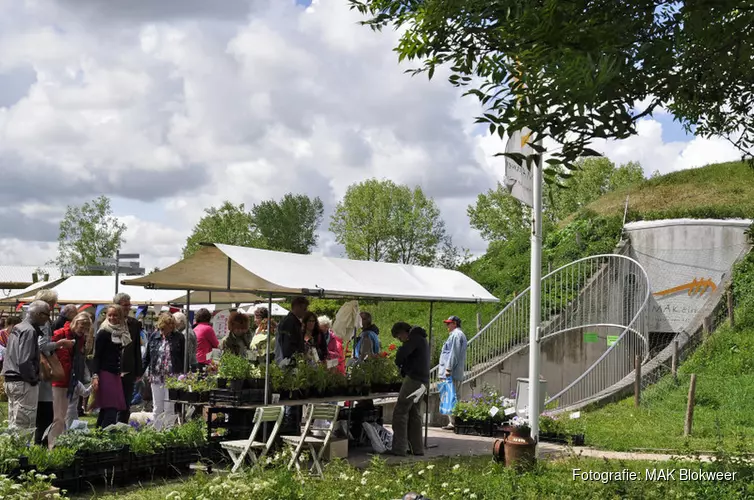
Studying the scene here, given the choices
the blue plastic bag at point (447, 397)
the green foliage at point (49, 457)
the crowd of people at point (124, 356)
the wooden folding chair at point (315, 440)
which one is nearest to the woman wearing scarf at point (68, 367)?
the crowd of people at point (124, 356)

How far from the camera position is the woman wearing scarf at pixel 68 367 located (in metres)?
10.5

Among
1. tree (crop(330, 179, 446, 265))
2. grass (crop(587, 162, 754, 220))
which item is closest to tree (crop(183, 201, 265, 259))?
tree (crop(330, 179, 446, 265))

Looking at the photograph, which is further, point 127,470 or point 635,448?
point 635,448

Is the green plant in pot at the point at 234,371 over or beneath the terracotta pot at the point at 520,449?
A: over

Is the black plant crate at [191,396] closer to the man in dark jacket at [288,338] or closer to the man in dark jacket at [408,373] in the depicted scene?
the man in dark jacket at [288,338]

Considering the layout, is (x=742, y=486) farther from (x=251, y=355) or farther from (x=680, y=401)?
(x=680, y=401)

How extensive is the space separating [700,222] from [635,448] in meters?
13.6

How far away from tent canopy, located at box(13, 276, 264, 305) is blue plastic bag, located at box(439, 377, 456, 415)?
4028 mm

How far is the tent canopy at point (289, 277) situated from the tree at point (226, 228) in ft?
166

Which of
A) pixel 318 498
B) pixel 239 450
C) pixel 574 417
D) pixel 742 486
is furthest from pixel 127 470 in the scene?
pixel 574 417

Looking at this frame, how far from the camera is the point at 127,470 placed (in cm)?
941

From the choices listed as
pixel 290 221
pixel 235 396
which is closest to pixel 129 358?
pixel 235 396

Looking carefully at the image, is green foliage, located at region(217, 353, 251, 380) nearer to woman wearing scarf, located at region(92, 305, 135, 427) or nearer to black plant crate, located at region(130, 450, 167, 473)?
black plant crate, located at region(130, 450, 167, 473)

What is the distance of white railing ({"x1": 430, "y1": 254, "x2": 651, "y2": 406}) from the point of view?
21.2 meters
